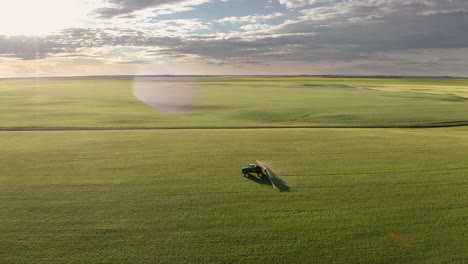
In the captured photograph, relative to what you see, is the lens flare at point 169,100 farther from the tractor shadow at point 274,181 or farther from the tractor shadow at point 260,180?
the tractor shadow at point 274,181

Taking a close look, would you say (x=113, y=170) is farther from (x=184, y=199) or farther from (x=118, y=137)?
(x=118, y=137)

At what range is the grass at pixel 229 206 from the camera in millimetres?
10359

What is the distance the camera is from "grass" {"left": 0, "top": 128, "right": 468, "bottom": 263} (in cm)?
1036

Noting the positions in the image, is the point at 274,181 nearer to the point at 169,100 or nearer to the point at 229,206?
the point at 229,206

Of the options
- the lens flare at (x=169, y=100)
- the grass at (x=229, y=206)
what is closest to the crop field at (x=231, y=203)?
the grass at (x=229, y=206)

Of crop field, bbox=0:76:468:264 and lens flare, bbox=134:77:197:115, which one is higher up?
crop field, bbox=0:76:468:264

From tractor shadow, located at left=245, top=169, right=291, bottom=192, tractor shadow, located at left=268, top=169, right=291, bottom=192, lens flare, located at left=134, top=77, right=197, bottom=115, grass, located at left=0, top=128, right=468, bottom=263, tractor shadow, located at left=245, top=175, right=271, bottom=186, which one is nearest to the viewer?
grass, located at left=0, top=128, right=468, bottom=263

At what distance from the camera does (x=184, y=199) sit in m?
14.0

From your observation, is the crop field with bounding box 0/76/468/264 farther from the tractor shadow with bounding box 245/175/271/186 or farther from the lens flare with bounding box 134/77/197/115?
the lens flare with bounding box 134/77/197/115

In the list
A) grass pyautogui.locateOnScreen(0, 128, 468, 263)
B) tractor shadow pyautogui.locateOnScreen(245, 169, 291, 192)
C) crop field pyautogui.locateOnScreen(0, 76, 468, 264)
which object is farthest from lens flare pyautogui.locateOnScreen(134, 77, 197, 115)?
tractor shadow pyautogui.locateOnScreen(245, 169, 291, 192)

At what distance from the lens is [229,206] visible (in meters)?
13.3

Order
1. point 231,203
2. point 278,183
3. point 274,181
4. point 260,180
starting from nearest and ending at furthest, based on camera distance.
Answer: point 231,203, point 278,183, point 274,181, point 260,180

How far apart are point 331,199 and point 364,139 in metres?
14.3

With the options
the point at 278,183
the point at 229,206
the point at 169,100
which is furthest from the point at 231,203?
the point at 169,100
